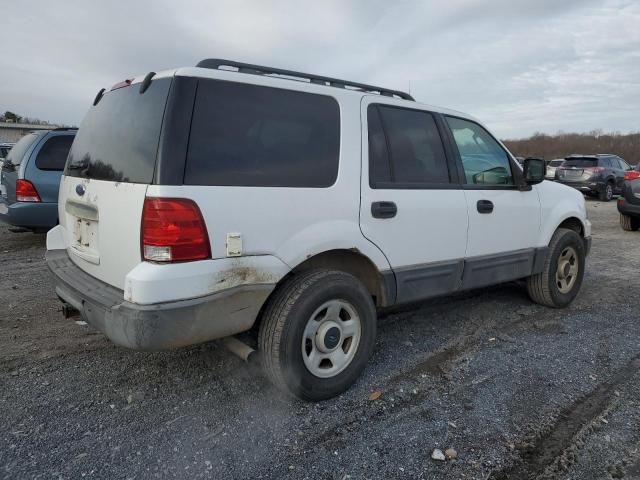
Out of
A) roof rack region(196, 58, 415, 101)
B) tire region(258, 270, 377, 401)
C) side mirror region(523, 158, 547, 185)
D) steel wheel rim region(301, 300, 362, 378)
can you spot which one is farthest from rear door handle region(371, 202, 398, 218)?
side mirror region(523, 158, 547, 185)

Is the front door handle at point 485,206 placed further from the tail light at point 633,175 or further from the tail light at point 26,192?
the tail light at point 633,175

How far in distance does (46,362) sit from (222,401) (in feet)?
4.75

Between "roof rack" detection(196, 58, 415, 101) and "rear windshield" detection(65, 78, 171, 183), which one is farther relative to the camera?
"roof rack" detection(196, 58, 415, 101)

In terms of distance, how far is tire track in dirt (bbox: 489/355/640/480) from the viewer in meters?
2.36

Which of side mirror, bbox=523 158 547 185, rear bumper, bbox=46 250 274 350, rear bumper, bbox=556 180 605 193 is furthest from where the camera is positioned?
rear bumper, bbox=556 180 605 193

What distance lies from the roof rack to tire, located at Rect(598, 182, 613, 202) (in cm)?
1692

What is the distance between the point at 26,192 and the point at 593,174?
702 inches

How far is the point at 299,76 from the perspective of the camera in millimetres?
3182

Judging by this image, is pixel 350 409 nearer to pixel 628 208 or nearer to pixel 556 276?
pixel 556 276

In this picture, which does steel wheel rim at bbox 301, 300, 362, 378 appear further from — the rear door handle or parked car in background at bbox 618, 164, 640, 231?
parked car in background at bbox 618, 164, 640, 231

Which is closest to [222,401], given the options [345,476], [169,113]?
[345,476]

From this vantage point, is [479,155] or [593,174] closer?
[479,155]

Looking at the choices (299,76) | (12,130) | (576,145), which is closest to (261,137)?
(299,76)

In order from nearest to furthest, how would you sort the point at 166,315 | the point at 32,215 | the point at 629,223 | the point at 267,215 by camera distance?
the point at 166,315, the point at 267,215, the point at 32,215, the point at 629,223
